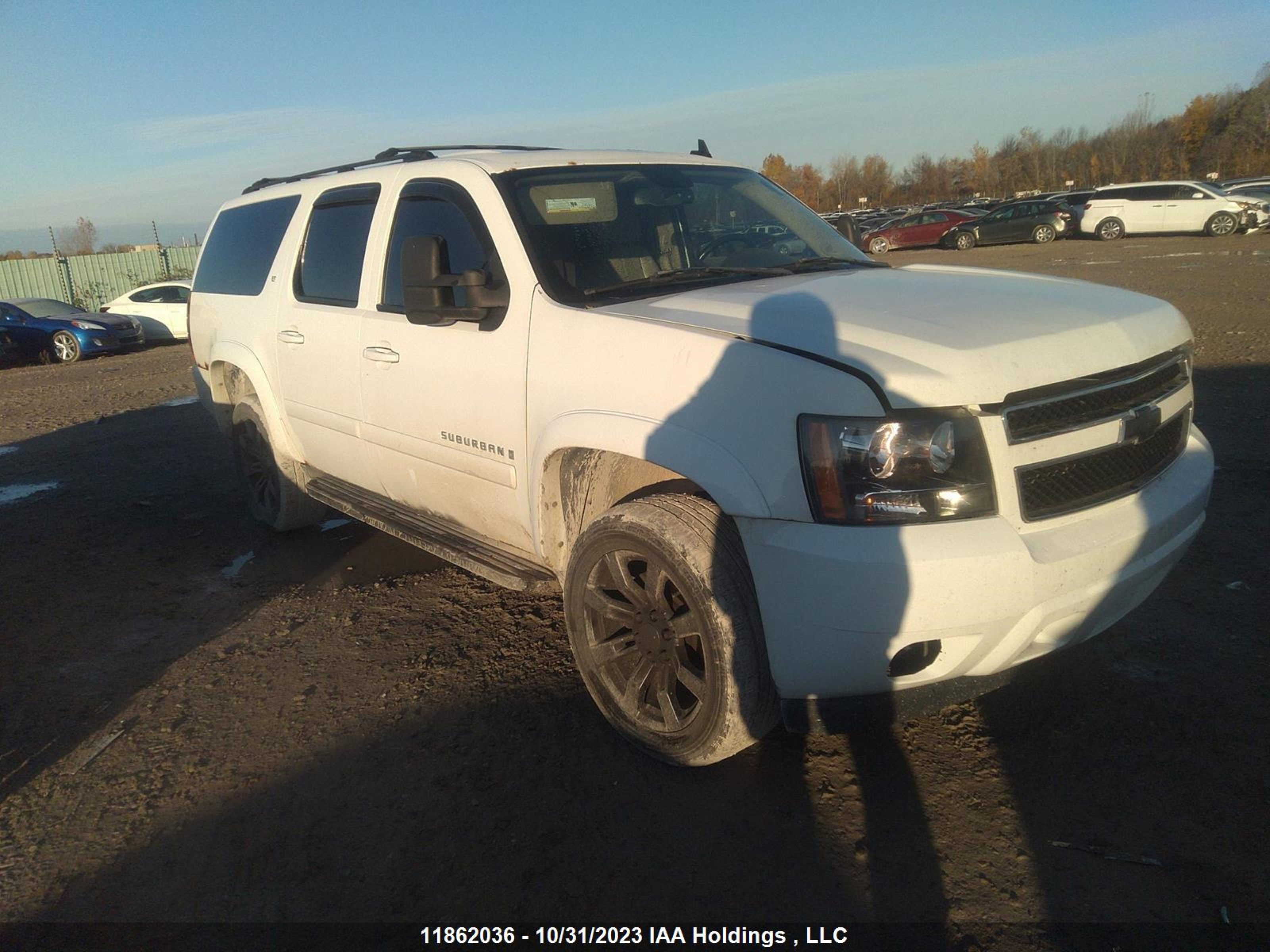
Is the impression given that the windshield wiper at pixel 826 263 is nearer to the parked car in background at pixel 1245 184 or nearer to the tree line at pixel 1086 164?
the parked car in background at pixel 1245 184

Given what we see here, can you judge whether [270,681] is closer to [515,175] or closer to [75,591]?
[75,591]

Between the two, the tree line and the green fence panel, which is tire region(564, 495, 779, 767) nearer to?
the green fence panel

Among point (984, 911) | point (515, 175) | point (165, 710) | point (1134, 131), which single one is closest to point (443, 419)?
point (515, 175)

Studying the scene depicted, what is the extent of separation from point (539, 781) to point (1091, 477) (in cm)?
199

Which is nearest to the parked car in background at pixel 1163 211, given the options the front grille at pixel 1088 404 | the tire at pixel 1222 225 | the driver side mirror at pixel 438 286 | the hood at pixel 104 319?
the tire at pixel 1222 225

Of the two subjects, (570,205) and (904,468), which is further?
(570,205)

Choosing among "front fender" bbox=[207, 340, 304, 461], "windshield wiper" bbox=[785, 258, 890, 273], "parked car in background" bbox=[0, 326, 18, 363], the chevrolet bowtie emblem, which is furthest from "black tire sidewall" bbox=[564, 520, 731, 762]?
"parked car in background" bbox=[0, 326, 18, 363]

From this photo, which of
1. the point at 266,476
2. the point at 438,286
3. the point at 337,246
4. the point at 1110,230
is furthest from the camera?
the point at 1110,230

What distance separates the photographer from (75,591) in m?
5.09

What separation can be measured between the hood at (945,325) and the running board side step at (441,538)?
1124 millimetres

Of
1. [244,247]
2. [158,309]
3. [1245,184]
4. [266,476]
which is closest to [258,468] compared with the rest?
[266,476]

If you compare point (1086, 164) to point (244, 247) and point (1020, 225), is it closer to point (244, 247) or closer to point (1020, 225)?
point (1020, 225)

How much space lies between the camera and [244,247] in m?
5.60

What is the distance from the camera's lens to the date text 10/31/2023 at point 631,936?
2330 mm
